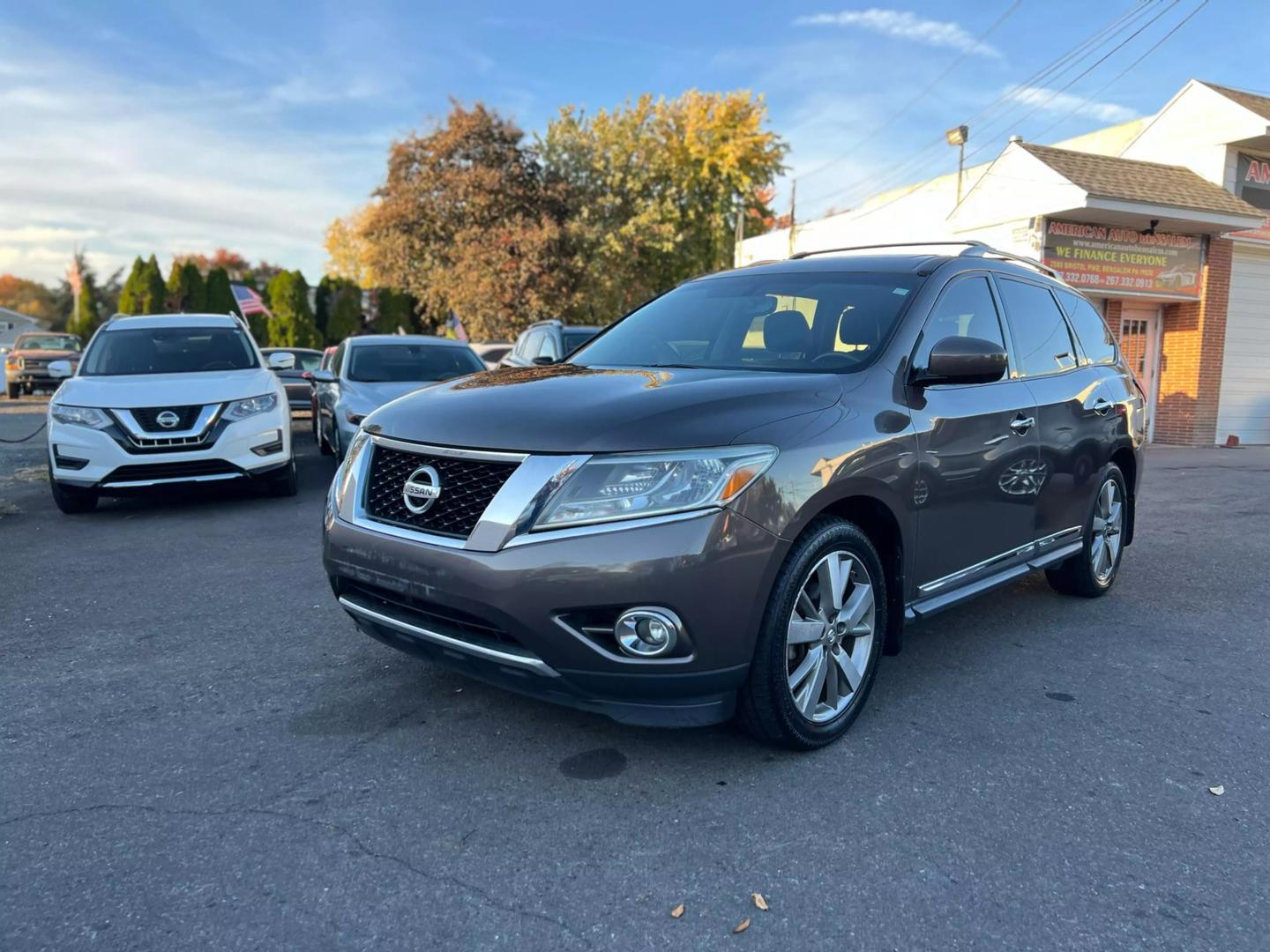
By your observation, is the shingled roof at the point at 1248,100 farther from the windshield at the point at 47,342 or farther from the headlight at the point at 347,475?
the windshield at the point at 47,342

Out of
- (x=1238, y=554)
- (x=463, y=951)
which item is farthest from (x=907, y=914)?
(x=1238, y=554)

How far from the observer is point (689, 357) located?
395 centimetres

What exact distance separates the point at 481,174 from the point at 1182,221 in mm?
17056

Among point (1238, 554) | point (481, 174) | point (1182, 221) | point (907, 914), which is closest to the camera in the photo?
point (907, 914)

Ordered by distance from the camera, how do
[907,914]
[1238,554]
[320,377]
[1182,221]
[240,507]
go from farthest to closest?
[1182,221] < [320,377] < [240,507] < [1238,554] < [907,914]

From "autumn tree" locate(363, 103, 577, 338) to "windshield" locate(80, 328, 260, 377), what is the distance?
638 inches

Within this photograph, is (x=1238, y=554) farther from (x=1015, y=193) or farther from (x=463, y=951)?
(x=1015, y=193)

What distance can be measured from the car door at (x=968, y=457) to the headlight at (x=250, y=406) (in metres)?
6.03

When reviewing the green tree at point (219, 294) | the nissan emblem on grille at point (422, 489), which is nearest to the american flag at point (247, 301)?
the green tree at point (219, 294)

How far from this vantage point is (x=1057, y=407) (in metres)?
4.54

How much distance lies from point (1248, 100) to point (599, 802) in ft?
58.8

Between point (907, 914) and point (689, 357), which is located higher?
point (689, 357)

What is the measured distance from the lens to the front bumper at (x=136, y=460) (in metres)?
7.27

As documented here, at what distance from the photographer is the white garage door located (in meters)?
15.8
